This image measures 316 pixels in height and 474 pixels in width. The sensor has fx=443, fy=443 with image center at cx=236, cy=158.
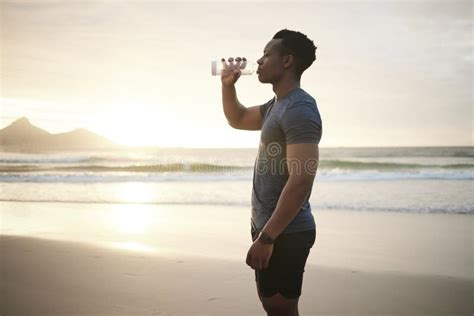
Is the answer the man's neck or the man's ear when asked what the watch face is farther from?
the man's ear

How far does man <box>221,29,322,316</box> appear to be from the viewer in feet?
6.20

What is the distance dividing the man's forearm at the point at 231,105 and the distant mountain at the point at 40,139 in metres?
20.1

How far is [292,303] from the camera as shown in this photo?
2.11m

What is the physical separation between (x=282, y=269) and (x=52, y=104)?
21419 millimetres

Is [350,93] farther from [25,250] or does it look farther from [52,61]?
[25,250]

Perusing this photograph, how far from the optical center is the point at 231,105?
253cm

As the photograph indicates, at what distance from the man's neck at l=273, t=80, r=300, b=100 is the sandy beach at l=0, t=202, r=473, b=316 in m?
2.42

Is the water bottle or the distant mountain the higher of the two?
the water bottle

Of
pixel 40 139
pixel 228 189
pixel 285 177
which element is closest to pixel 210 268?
pixel 285 177

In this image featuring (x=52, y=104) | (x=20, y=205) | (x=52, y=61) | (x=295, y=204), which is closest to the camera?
(x=295, y=204)

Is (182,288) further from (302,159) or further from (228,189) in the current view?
(228,189)

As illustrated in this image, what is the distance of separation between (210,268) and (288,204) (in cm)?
358

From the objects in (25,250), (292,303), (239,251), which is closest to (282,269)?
(292,303)

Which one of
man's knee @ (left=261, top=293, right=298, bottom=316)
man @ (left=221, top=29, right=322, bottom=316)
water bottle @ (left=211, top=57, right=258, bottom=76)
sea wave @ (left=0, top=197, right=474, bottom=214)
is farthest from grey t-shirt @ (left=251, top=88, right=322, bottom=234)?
sea wave @ (left=0, top=197, right=474, bottom=214)
